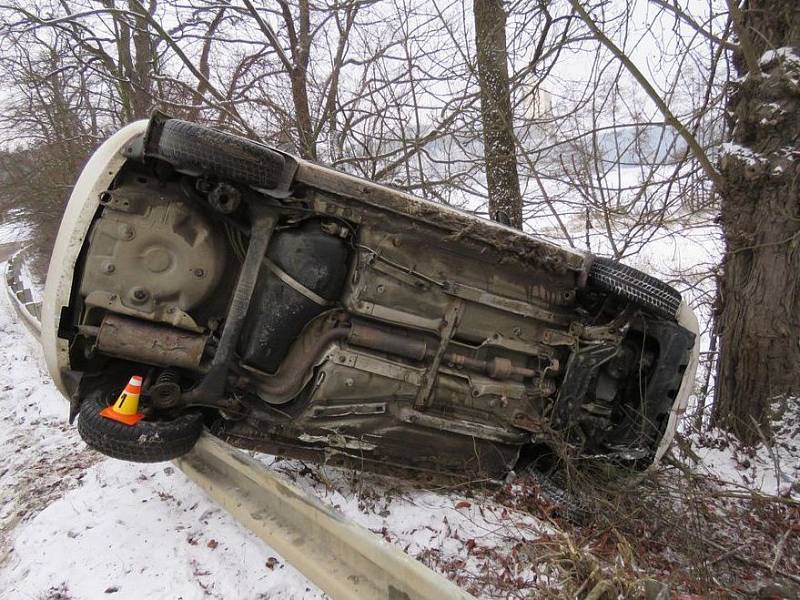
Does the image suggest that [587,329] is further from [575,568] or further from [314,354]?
[314,354]

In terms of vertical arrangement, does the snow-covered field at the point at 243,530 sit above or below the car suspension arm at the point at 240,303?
below

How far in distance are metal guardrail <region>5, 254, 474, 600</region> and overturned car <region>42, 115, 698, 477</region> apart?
23cm

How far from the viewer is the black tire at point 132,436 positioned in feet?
7.34

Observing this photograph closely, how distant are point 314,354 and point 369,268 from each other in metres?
0.53

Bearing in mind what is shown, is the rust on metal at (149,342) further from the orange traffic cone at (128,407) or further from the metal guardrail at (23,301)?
the metal guardrail at (23,301)

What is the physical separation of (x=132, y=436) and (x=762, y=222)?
12.3ft

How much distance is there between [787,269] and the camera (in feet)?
10.1

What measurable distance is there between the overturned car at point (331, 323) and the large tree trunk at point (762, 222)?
0.69 metres

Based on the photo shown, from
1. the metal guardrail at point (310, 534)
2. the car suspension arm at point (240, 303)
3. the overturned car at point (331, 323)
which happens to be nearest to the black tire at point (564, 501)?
the overturned car at point (331, 323)

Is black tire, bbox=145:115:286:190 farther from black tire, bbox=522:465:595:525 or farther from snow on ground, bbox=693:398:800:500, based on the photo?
snow on ground, bbox=693:398:800:500

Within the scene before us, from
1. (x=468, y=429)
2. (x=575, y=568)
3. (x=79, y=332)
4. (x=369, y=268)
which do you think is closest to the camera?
(x=575, y=568)

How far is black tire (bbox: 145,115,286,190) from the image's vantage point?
2.12 metres

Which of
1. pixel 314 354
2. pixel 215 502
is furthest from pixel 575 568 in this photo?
pixel 215 502

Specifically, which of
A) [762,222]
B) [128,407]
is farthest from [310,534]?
[762,222]
